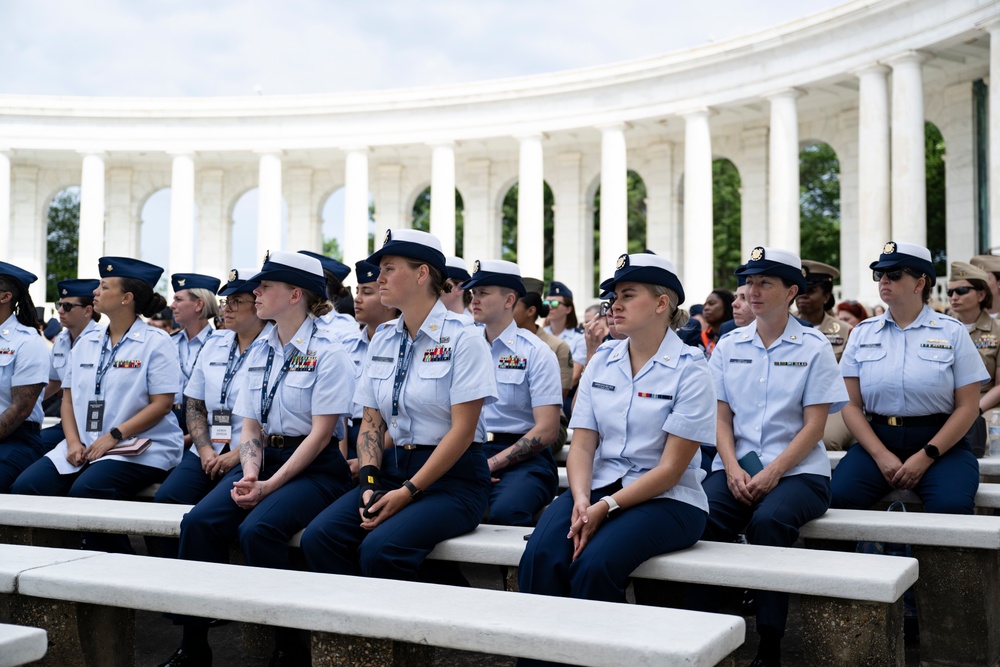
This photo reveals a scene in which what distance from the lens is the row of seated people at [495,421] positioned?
6695 mm

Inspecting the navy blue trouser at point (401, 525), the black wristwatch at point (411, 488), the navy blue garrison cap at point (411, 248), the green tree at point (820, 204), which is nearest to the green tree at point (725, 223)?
the green tree at point (820, 204)

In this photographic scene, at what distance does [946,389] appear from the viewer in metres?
8.57

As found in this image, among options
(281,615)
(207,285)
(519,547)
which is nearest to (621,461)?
(519,547)

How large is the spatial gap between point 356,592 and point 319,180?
172ft

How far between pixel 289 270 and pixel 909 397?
569 centimetres

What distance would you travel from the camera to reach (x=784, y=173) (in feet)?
128

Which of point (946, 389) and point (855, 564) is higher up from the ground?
point (946, 389)

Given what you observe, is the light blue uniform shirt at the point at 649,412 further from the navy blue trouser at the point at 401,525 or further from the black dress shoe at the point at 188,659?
the black dress shoe at the point at 188,659

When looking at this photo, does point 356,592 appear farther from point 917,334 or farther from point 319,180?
point 319,180

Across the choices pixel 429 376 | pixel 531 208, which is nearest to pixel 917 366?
pixel 429 376

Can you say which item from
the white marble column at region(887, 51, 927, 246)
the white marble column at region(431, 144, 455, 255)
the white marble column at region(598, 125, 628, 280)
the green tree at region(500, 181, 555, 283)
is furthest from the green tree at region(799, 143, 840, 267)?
the white marble column at region(887, 51, 927, 246)

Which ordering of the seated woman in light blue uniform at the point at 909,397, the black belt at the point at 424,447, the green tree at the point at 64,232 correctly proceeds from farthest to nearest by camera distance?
the green tree at the point at 64,232 → the seated woman in light blue uniform at the point at 909,397 → the black belt at the point at 424,447

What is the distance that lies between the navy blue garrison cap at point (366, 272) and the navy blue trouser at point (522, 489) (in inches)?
83.3

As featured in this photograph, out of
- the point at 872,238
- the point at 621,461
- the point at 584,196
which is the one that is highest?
the point at 584,196
